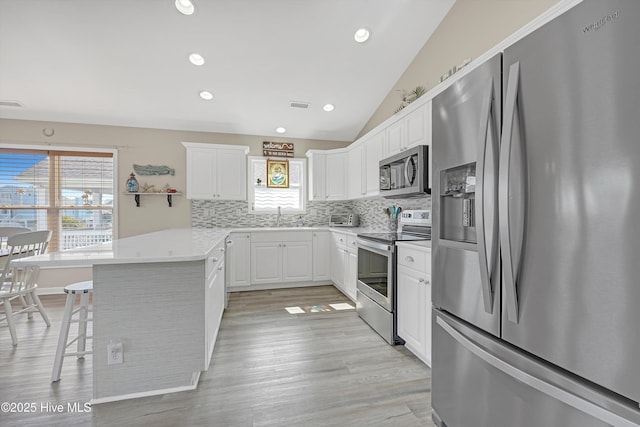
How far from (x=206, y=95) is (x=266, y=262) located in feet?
8.13

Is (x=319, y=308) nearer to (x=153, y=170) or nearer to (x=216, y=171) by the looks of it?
(x=216, y=171)

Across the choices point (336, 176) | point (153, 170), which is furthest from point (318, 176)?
point (153, 170)

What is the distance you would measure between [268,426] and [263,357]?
751 mm

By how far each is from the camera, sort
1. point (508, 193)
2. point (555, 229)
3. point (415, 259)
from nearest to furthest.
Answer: point (555, 229)
point (508, 193)
point (415, 259)

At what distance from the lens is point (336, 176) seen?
468 cm

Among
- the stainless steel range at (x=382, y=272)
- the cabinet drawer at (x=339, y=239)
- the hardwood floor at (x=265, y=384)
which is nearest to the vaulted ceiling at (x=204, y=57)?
the cabinet drawer at (x=339, y=239)

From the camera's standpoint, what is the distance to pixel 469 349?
1.22 m

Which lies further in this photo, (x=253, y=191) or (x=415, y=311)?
(x=253, y=191)

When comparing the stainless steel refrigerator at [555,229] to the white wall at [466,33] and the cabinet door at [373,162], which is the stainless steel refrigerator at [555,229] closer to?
the white wall at [466,33]

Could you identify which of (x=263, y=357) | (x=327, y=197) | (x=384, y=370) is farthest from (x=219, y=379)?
(x=327, y=197)

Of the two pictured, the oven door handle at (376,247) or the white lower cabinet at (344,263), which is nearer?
the oven door handle at (376,247)

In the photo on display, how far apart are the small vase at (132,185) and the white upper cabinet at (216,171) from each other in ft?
2.61

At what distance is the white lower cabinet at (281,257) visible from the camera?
13.6 ft

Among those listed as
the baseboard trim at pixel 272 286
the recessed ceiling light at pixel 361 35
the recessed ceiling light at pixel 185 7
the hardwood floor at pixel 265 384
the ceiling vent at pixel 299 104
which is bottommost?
the hardwood floor at pixel 265 384
